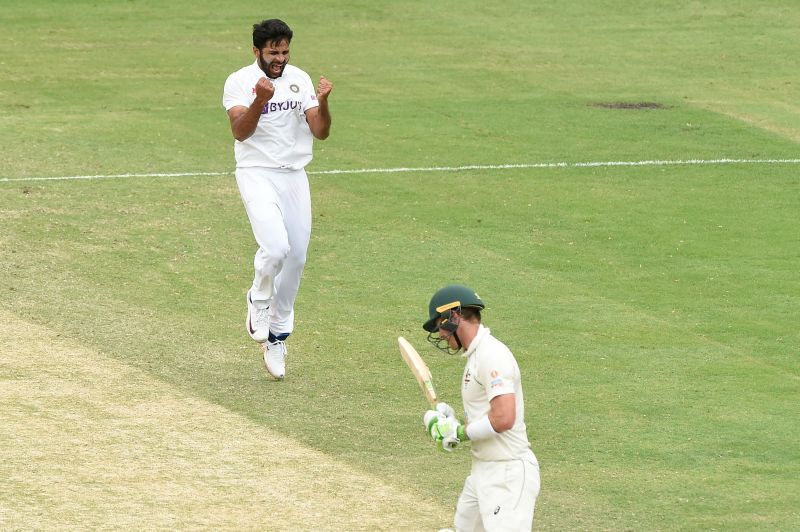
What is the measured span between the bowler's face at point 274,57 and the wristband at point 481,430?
15.9ft

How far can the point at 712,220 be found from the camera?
17234 millimetres

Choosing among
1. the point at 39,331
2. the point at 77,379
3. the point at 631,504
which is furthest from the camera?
the point at 39,331

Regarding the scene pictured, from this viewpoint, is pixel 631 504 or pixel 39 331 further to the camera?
pixel 39 331

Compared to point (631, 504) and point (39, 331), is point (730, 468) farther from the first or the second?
point (39, 331)

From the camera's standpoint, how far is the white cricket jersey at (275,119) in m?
11.9

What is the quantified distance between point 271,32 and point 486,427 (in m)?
4.96

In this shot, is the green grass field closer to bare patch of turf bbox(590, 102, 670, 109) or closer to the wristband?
bare patch of turf bbox(590, 102, 670, 109)

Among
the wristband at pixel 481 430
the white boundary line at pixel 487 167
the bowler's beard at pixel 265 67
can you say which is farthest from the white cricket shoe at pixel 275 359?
the white boundary line at pixel 487 167

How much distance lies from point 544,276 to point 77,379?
17.7ft

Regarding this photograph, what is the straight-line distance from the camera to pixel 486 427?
7.91m

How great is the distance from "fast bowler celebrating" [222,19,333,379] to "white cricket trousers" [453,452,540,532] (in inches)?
158

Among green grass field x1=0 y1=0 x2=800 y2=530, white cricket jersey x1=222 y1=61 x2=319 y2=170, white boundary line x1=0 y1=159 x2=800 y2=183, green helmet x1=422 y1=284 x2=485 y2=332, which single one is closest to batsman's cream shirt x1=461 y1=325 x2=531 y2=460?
green helmet x1=422 y1=284 x2=485 y2=332

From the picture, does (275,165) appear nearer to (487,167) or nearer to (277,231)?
(277,231)

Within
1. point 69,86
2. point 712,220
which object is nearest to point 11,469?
point 712,220
